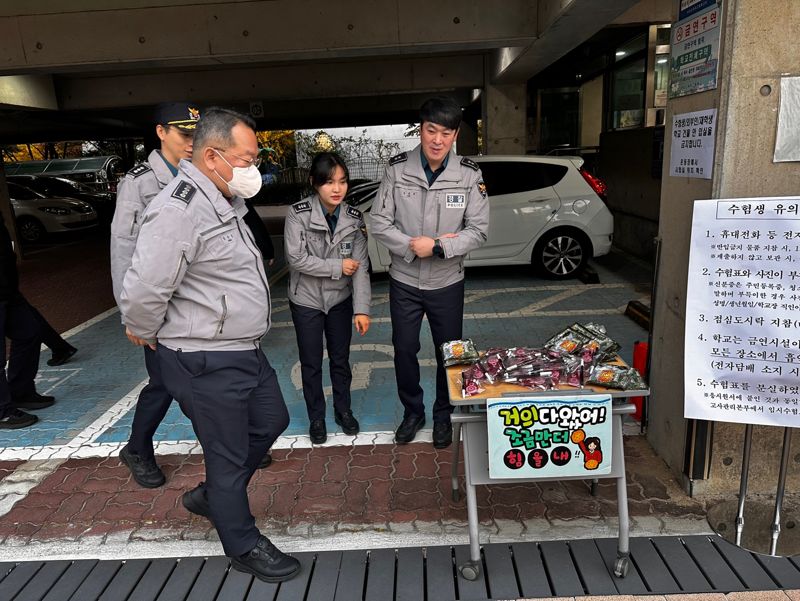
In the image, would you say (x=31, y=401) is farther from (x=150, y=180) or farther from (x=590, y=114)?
(x=590, y=114)

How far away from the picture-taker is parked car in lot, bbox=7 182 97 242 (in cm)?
1390

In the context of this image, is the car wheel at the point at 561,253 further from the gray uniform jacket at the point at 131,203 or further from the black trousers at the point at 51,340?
the gray uniform jacket at the point at 131,203

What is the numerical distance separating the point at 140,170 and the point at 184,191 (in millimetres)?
895

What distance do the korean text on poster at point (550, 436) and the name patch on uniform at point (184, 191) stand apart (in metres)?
1.32

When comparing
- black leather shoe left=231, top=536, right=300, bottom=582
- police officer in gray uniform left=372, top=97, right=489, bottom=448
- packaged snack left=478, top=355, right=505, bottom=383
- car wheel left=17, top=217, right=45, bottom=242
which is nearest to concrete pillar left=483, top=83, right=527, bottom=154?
police officer in gray uniform left=372, top=97, right=489, bottom=448

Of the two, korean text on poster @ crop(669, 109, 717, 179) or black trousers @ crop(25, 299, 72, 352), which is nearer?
korean text on poster @ crop(669, 109, 717, 179)

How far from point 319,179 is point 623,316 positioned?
3.78m

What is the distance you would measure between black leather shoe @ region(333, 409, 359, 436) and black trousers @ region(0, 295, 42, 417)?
231cm

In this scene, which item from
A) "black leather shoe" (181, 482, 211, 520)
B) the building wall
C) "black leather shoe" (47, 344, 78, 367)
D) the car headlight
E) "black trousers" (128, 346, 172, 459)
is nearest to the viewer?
"black leather shoe" (181, 482, 211, 520)

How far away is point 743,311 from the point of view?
2.43 meters

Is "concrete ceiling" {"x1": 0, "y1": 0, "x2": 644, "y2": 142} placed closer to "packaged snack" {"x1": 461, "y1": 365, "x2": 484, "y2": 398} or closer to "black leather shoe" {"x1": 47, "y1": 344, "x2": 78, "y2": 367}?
"black leather shoe" {"x1": 47, "y1": 344, "x2": 78, "y2": 367}

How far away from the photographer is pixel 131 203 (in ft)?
9.11

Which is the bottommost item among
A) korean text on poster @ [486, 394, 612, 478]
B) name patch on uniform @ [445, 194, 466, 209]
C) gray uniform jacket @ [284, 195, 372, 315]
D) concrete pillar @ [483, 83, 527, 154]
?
korean text on poster @ [486, 394, 612, 478]

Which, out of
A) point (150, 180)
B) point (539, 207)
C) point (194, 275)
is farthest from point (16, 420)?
point (539, 207)
